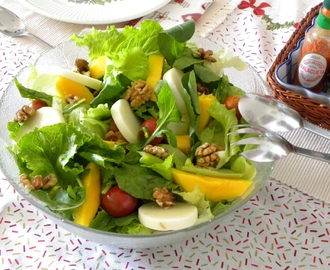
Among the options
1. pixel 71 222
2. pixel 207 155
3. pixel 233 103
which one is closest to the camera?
pixel 71 222

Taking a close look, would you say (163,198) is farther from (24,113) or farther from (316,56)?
(316,56)

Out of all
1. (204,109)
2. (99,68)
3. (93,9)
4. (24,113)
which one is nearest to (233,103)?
(204,109)

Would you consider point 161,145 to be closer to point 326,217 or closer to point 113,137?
point 113,137

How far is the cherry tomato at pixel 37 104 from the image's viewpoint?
0.86m

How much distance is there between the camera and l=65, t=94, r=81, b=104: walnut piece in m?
0.86

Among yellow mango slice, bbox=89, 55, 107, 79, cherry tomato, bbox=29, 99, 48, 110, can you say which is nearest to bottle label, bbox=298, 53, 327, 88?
yellow mango slice, bbox=89, 55, 107, 79

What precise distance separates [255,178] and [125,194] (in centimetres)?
22

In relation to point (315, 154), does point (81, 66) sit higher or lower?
higher

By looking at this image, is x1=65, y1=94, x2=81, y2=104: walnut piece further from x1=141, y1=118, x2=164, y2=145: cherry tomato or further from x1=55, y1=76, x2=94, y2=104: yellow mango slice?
x1=141, y1=118, x2=164, y2=145: cherry tomato

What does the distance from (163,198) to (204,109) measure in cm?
22

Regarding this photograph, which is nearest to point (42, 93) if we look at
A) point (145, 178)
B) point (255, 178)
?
point (145, 178)

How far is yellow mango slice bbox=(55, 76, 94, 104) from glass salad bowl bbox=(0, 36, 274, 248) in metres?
0.08

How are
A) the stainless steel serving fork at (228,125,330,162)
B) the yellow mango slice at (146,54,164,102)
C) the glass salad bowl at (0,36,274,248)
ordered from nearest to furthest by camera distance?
the glass salad bowl at (0,36,274,248) → the stainless steel serving fork at (228,125,330,162) → the yellow mango slice at (146,54,164,102)

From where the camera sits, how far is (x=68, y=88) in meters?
0.87
